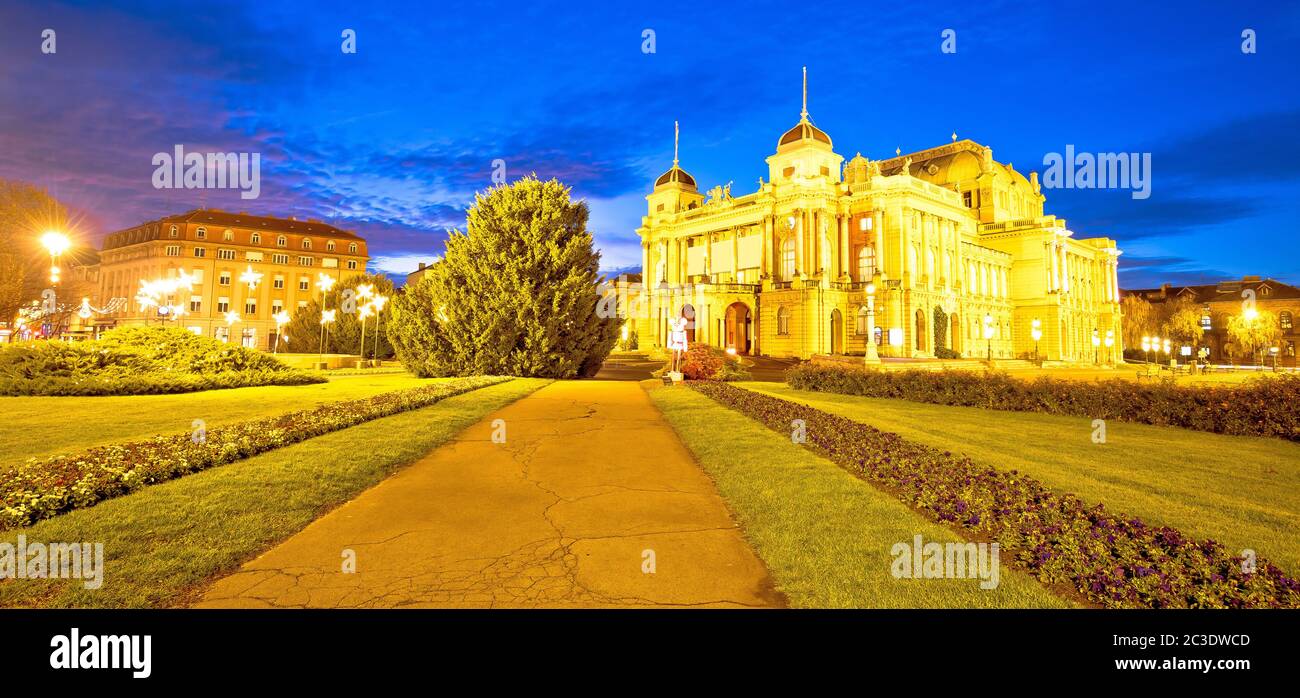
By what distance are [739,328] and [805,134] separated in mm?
23725

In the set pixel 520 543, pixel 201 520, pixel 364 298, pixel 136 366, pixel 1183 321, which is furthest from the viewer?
pixel 1183 321

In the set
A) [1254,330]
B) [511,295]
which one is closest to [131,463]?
[511,295]

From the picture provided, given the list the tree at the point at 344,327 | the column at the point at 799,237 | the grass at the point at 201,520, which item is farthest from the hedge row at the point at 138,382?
the column at the point at 799,237

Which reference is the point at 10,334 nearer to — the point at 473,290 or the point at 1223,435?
the point at 473,290

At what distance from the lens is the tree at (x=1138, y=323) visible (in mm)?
96188

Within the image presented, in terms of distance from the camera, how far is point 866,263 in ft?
213

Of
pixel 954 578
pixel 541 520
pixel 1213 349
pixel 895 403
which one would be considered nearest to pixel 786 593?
pixel 954 578

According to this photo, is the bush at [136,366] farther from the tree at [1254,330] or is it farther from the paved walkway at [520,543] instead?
the tree at [1254,330]

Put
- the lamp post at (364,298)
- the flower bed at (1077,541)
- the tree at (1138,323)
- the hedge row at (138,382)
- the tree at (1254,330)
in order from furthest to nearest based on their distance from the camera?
the tree at (1138,323), the tree at (1254,330), the lamp post at (364,298), the hedge row at (138,382), the flower bed at (1077,541)

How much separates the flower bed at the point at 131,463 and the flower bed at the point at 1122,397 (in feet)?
66.1

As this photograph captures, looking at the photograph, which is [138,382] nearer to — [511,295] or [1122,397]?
[511,295]

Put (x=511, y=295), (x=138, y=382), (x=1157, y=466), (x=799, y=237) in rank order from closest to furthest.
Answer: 1. (x=1157, y=466)
2. (x=138, y=382)
3. (x=511, y=295)
4. (x=799, y=237)
